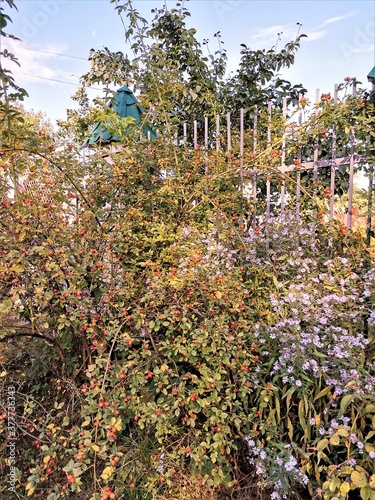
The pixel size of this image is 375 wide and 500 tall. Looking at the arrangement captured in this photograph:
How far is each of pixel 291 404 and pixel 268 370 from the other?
0.67 ft

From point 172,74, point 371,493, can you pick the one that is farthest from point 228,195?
point 371,493

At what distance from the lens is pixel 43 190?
100 inches

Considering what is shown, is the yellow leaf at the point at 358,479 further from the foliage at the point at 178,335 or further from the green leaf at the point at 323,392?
the green leaf at the point at 323,392

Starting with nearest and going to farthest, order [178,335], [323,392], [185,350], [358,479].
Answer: [358,479] → [323,392] → [185,350] → [178,335]

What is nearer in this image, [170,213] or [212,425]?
[212,425]

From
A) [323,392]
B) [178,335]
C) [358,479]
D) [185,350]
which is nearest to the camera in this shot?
[358,479]

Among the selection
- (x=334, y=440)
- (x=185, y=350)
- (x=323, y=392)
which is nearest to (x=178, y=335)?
(x=185, y=350)

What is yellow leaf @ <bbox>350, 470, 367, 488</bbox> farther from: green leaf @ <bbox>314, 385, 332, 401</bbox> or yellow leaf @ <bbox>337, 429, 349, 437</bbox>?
green leaf @ <bbox>314, 385, 332, 401</bbox>

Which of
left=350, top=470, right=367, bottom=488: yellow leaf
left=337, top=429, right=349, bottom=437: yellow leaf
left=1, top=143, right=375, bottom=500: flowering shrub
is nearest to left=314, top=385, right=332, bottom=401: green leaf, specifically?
left=1, top=143, right=375, bottom=500: flowering shrub

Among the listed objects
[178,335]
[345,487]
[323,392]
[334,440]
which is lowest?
[345,487]

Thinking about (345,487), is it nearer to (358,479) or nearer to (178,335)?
(358,479)

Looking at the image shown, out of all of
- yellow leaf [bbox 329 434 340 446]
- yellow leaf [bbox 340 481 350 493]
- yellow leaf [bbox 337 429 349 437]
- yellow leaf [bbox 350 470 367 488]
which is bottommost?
yellow leaf [bbox 340 481 350 493]

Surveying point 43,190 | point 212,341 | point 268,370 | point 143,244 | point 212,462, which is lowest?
point 212,462

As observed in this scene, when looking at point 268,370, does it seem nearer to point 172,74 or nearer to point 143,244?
point 143,244
